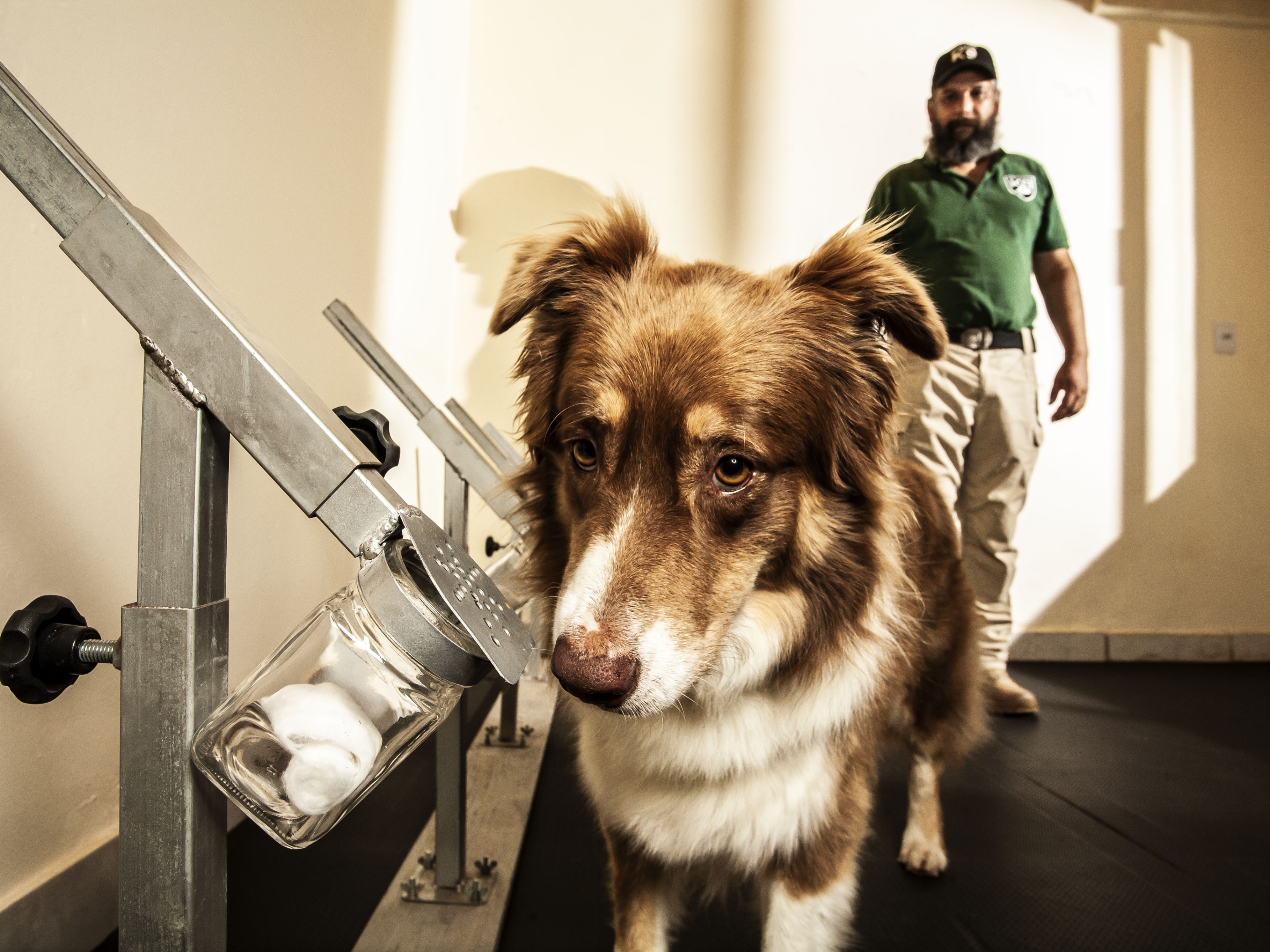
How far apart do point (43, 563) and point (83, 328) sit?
1.29 feet

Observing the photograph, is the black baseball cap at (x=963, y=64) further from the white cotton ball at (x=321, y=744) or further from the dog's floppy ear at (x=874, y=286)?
the white cotton ball at (x=321, y=744)

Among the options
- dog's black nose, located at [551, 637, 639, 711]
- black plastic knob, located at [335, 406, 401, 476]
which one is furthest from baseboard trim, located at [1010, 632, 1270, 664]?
black plastic knob, located at [335, 406, 401, 476]

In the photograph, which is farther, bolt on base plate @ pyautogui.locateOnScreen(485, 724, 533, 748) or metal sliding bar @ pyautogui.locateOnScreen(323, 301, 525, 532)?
bolt on base plate @ pyautogui.locateOnScreen(485, 724, 533, 748)

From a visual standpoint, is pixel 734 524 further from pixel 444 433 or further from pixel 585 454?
pixel 444 433

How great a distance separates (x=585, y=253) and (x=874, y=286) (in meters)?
0.54

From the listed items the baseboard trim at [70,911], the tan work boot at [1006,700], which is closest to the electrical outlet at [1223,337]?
the tan work boot at [1006,700]

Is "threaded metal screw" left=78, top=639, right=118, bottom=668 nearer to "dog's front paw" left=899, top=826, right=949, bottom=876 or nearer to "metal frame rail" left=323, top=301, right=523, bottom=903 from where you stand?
"metal frame rail" left=323, top=301, right=523, bottom=903

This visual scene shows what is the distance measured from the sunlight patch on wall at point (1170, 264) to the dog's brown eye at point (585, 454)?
4358mm

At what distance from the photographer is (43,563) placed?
1.14m

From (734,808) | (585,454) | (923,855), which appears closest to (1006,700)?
(923,855)

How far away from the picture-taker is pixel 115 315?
1.31m

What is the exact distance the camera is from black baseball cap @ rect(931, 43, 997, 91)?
9.74 ft

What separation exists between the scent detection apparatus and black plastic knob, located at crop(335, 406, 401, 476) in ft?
0.22

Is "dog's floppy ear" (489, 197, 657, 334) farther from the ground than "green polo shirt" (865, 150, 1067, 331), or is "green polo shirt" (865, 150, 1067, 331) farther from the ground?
"green polo shirt" (865, 150, 1067, 331)
